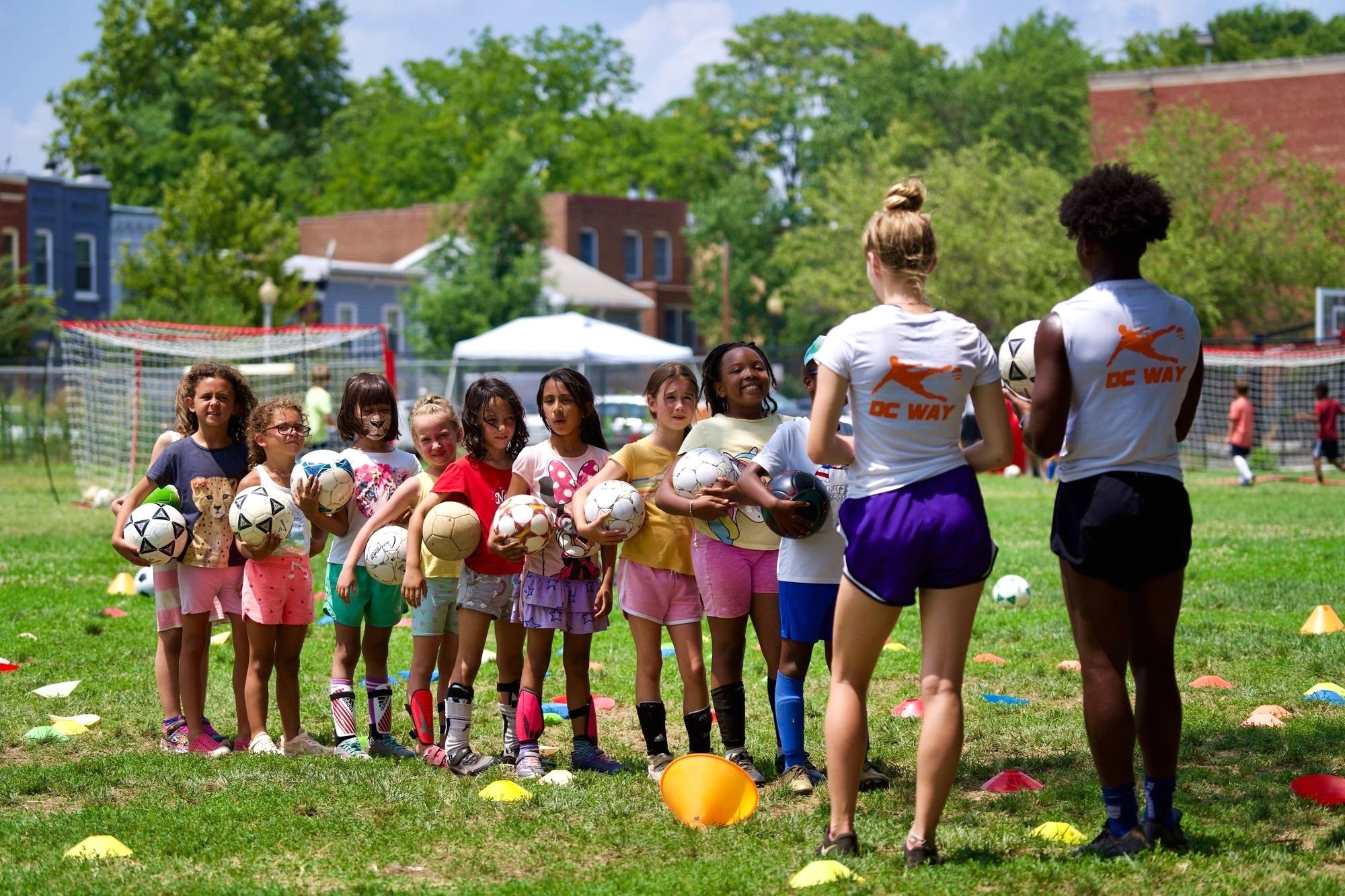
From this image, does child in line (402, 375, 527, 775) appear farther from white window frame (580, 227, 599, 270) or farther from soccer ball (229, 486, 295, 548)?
white window frame (580, 227, 599, 270)

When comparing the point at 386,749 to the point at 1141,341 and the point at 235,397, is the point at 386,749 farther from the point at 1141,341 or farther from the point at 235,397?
the point at 1141,341

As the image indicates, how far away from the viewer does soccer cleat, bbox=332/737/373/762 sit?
20.1ft

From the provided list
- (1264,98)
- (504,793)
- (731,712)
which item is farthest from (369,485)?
(1264,98)

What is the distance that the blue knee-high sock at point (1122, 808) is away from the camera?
14.4 feet

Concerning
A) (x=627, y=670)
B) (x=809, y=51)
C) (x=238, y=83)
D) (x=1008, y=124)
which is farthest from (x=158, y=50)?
(x=627, y=670)

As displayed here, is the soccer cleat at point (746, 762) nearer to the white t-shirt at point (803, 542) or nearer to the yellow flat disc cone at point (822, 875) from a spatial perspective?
the white t-shirt at point (803, 542)

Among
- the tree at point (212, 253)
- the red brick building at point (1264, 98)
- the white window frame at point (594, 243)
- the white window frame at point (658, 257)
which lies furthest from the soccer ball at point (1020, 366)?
the white window frame at point (658, 257)

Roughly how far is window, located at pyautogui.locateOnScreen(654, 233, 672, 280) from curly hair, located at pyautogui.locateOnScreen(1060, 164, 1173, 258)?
60316 millimetres

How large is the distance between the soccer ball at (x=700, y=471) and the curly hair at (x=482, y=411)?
3.23 feet

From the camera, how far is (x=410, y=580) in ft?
19.1

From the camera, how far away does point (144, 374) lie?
2111 cm

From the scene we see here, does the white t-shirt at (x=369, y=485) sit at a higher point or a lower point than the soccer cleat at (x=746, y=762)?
higher

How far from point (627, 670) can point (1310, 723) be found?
358cm

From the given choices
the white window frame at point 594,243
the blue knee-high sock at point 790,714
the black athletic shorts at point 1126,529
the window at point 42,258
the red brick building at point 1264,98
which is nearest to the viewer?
the black athletic shorts at point 1126,529
